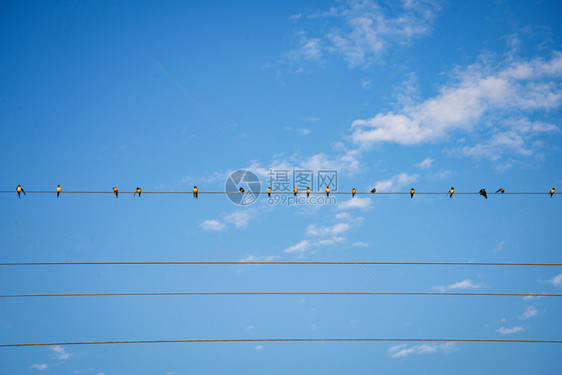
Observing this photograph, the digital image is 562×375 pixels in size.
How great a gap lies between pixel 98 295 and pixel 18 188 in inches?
362

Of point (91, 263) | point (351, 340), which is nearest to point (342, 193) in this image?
point (351, 340)

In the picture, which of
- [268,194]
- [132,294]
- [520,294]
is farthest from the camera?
[268,194]

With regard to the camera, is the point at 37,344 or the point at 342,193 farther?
the point at 342,193

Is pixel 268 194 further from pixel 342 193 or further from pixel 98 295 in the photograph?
pixel 98 295

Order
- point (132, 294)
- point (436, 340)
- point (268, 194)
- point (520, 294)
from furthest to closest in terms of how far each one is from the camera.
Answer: point (268, 194), point (436, 340), point (520, 294), point (132, 294)

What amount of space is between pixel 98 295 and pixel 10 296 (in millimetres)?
3027

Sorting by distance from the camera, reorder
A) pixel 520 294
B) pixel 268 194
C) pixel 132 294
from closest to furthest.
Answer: pixel 132 294 → pixel 520 294 → pixel 268 194

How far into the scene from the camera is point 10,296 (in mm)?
14422

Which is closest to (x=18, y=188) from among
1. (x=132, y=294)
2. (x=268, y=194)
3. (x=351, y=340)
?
(x=132, y=294)

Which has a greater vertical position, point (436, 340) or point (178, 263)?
point (178, 263)

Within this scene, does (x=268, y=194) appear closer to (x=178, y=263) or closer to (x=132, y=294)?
(x=178, y=263)

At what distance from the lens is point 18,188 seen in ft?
65.8

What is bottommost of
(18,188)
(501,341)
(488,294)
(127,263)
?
(501,341)


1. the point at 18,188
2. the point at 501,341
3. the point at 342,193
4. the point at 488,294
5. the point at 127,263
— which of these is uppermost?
the point at 18,188
